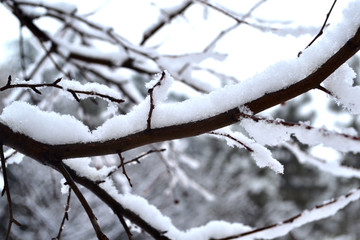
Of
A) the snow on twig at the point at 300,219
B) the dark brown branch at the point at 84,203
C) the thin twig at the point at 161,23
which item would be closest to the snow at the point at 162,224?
the snow on twig at the point at 300,219

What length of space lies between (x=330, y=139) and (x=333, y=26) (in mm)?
371

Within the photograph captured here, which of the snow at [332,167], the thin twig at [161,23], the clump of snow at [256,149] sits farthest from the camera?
the thin twig at [161,23]

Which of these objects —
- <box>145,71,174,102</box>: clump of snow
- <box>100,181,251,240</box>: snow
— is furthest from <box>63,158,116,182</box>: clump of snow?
<box>145,71,174,102</box>: clump of snow

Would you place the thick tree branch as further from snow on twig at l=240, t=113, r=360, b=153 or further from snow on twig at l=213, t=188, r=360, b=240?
snow on twig at l=213, t=188, r=360, b=240

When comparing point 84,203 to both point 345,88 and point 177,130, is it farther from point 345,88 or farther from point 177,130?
point 345,88

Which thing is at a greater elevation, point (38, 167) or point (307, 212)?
point (38, 167)

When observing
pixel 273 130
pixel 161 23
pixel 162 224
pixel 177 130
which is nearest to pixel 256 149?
pixel 273 130

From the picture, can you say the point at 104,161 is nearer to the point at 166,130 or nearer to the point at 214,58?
the point at 214,58

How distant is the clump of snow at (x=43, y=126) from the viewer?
2.43 ft

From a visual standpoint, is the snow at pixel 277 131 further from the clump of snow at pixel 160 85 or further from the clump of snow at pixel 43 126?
the clump of snow at pixel 43 126

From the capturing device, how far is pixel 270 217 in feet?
42.1

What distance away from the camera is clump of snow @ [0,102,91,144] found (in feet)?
2.43

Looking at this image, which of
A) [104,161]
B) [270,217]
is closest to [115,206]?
Answer: [104,161]

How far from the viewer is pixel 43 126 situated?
2.49 feet
